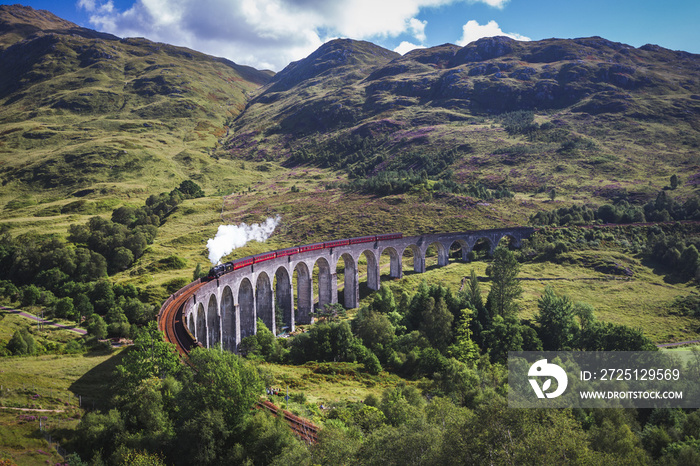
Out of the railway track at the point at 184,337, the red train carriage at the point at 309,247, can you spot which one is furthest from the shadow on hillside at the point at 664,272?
the railway track at the point at 184,337

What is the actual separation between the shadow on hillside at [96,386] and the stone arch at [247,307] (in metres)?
17.0

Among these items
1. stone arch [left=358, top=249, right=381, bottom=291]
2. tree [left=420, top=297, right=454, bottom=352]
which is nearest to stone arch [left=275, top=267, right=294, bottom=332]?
stone arch [left=358, top=249, right=381, bottom=291]

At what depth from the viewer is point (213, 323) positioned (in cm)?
4634

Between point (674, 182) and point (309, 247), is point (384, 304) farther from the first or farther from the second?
point (674, 182)

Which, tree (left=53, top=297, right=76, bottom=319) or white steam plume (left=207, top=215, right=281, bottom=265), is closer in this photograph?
tree (left=53, top=297, right=76, bottom=319)

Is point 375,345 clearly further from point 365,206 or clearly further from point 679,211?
point 679,211

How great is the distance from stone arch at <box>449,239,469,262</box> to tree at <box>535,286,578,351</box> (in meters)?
35.6

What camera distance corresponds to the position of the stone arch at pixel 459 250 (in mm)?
92438

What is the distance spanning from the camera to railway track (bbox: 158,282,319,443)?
85.1 feet

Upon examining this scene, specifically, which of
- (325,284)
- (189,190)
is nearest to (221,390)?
(325,284)

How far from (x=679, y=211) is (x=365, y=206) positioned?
78.1 m

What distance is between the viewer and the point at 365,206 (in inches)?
4567

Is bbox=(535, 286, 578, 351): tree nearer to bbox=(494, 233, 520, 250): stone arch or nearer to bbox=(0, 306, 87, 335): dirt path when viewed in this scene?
bbox=(494, 233, 520, 250): stone arch

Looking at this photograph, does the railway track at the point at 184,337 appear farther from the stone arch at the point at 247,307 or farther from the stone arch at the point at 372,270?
the stone arch at the point at 372,270
